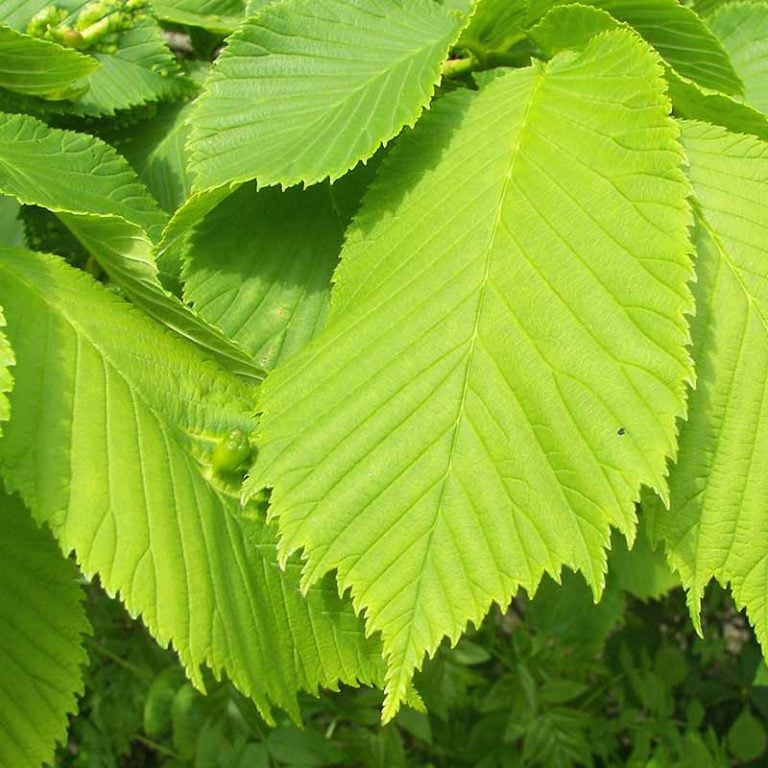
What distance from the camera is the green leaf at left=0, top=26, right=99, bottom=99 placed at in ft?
3.23

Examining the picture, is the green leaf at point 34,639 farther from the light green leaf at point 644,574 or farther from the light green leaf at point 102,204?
the light green leaf at point 644,574

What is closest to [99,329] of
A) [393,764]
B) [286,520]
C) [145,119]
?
[286,520]

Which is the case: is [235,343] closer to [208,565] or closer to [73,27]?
[208,565]

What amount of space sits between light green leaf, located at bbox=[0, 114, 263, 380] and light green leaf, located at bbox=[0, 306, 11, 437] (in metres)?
0.18

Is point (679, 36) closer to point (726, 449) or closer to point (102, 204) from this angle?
point (726, 449)

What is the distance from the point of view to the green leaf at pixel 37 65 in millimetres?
984

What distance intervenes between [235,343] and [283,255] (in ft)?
0.42

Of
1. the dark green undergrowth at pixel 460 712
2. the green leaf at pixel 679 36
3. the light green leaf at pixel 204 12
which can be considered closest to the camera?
the green leaf at pixel 679 36

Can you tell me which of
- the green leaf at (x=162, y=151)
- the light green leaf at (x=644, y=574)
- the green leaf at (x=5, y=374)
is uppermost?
the green leaf at (x=162, y=151)

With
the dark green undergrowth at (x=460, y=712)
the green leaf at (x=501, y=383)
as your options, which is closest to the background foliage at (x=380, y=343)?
the green leaf at (x=501, y=383)

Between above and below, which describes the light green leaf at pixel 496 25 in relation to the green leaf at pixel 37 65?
above

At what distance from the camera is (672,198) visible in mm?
789

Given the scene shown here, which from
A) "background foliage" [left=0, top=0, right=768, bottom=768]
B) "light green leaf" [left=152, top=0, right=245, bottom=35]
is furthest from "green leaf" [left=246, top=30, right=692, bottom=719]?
"light green leaf" [left=152, top=0, right=245, bottom=35]

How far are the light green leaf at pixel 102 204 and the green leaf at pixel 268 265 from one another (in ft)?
0.17
